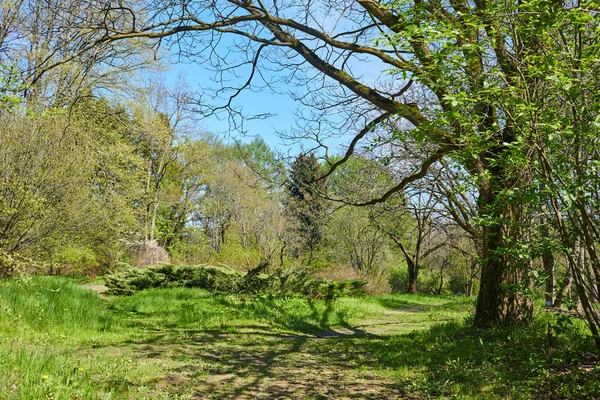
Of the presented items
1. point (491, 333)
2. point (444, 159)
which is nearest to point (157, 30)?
point (444, 159)

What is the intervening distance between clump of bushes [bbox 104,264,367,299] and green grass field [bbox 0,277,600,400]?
2.94 metres

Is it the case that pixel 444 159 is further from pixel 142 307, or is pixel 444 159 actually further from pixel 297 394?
pixel 142 307

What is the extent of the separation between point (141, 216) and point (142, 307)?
1209cm

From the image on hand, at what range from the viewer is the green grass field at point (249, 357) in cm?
392

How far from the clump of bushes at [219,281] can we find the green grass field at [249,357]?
2944 millimetres

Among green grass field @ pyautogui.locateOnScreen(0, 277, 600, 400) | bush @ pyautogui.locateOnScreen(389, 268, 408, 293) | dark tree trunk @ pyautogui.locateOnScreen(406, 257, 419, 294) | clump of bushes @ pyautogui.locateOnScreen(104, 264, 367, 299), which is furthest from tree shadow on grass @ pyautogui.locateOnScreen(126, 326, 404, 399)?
bush @ pyautogui.locateOnScreen(389, 268, 408, 293)

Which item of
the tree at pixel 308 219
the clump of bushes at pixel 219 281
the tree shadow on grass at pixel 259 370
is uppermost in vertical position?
the tree at pixel 308 219

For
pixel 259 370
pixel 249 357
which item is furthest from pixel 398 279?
pixel 259 370

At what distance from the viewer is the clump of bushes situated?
41.9 ft

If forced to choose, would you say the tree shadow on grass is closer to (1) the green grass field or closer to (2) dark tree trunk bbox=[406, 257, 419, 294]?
(1) the green grass field

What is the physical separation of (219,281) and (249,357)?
7.11 m

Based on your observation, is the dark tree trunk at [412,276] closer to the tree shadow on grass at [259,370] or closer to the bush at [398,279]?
the bush at [398,279]

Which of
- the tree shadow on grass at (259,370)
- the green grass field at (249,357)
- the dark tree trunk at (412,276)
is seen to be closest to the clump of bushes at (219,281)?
the green grass field at (249,357)

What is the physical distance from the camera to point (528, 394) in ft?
13.1
